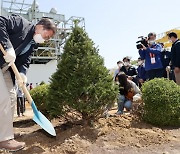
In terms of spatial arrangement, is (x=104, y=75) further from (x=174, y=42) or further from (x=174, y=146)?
(x=174, y=42)

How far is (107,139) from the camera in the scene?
372 cm

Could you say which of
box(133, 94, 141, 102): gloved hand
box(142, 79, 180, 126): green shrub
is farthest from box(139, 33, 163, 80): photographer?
box(142, 79, 180, 126): green shrub

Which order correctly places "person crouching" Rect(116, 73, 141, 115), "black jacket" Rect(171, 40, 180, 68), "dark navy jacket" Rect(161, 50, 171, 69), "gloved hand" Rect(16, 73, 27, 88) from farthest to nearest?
"dark navy jacket" Rect(161, 50, 171, 69) < "person crouching" Rect(116, 73, 141, 115) < "black jacket" Rect(171, 40, 180, 68) < "gloved hand" Rect(16, 73, 27, 88)

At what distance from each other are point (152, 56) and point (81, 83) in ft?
10.8

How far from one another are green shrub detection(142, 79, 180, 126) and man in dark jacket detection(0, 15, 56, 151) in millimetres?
1826

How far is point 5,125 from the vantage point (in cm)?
313

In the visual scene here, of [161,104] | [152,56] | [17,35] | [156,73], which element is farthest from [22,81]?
[156,73]

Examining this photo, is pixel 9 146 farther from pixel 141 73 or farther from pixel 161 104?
pixel 141 73

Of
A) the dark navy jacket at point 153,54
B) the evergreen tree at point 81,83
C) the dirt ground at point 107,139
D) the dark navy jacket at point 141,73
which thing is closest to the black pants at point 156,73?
the dark navy jacket at point 153,54

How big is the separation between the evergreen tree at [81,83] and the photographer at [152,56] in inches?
113

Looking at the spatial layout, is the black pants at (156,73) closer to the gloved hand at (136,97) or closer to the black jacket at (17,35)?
the gloved hand at (136,97)

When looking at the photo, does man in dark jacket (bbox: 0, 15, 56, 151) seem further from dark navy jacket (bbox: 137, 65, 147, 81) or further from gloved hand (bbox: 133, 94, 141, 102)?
dark navy jacket (bbox: 137, 65, 147, 81)

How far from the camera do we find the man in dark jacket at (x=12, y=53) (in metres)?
3.13

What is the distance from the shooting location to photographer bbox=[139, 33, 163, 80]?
263 inches
